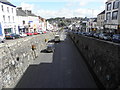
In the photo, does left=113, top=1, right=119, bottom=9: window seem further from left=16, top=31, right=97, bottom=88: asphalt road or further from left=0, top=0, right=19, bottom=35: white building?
left=0, top=0, right=19, bottom=35: white building

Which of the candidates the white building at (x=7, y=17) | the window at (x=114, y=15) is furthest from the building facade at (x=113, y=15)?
the white building at (x=7, y=17)

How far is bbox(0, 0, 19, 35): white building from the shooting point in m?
36.5

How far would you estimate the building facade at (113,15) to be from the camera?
41228 mm

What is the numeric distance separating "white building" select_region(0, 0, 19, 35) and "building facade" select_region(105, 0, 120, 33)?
3713cm

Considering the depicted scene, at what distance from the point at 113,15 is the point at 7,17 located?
37972 mm

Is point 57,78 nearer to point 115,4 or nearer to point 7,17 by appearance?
point 7,17

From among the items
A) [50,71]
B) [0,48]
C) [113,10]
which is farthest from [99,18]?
[0,48]

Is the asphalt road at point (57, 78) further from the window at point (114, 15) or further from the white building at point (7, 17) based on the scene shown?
the window at point (114, 15)

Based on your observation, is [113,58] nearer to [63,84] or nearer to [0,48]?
[63,84]

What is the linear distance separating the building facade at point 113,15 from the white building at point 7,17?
3713 cm

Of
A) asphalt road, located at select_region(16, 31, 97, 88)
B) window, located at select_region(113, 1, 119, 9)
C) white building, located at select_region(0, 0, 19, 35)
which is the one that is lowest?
asphalt road, located at select_region(16, 31, 97, 88)

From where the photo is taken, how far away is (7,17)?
39.7m

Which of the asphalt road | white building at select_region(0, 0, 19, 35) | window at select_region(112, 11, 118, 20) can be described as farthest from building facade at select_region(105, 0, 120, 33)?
white building at select_region(0, 0, 19, 35)

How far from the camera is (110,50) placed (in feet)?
30.7
